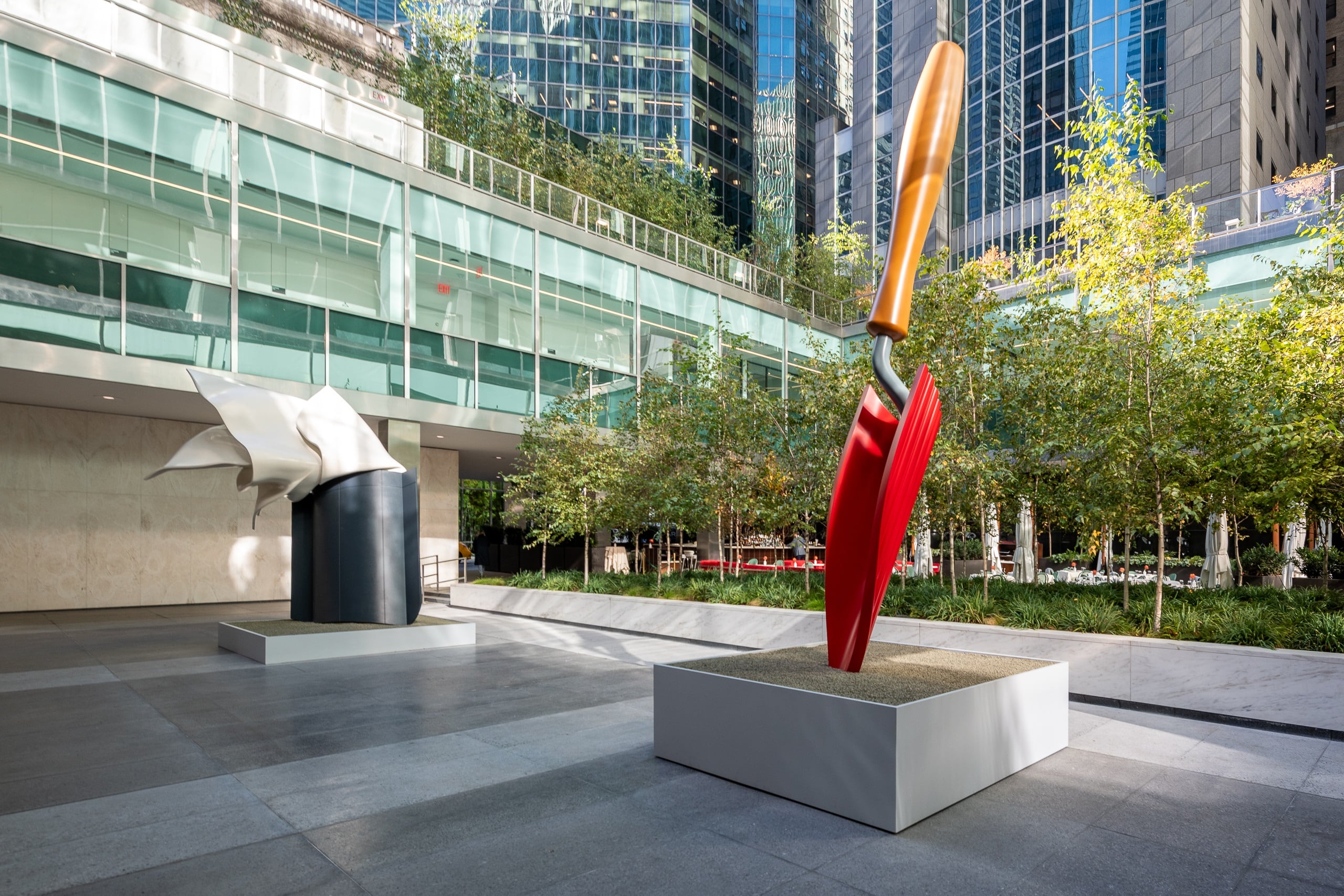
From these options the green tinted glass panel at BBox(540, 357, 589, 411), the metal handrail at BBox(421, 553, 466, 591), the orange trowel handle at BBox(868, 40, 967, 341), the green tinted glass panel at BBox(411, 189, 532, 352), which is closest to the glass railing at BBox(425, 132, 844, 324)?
the green tinted glass panel at BBox(411, 189, 532, 352)

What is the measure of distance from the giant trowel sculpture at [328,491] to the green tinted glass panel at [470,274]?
24.5ft

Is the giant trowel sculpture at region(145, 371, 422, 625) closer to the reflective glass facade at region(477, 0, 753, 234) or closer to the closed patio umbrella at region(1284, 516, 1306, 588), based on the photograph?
the closed patio umbrella at region(1284, 516, 1306, 588)

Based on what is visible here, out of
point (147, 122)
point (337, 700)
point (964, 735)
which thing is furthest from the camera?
point (147, 122)

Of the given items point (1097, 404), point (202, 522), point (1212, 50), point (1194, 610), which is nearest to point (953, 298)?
point (1097, 404)

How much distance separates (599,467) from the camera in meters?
16.1

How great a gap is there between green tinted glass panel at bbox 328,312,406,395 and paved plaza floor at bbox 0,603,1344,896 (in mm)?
9603

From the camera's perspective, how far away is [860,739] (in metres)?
4.69

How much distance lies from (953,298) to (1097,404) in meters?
2.42

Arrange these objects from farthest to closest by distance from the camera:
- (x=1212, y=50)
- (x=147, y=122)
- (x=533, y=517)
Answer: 1. (x=1212, y=50)
2. (x=533, y=517)
3. (x=147, y=122)

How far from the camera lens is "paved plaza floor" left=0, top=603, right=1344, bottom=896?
12.6 ft

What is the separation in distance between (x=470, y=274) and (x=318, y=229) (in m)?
3.55

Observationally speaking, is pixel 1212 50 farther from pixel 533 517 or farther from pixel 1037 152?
pixel 533 517

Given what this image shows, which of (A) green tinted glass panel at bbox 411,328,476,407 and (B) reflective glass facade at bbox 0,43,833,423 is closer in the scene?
(B) reflective glass facade at bbox 0,43,833,423

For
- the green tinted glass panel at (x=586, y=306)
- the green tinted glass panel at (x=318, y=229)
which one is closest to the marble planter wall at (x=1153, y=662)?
the green tinted glass panel at (x=318, y=229)
